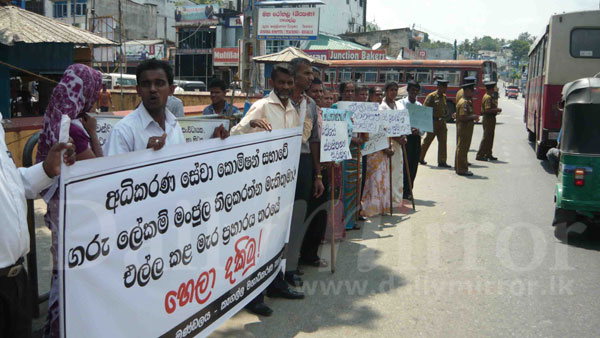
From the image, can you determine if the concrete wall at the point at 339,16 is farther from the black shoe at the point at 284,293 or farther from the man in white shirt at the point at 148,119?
the man in white shirt at the point at 148,119

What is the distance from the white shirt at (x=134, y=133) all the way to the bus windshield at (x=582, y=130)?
4.67m

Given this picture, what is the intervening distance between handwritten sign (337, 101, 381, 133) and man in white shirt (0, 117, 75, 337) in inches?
184

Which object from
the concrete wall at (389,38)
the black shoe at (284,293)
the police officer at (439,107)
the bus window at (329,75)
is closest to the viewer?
the black shoe at (284,293)

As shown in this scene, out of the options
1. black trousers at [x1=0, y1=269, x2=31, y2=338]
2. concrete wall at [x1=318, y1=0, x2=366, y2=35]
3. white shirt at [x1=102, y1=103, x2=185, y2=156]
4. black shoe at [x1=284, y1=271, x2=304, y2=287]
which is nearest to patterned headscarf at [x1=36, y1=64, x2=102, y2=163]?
white shirt at [x1=102, y1=103, x2=185, y2=156]

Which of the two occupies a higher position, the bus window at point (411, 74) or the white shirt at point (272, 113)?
the bus window at point (411, 74)

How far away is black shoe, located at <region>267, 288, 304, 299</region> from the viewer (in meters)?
4.51

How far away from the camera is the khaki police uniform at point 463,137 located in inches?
436

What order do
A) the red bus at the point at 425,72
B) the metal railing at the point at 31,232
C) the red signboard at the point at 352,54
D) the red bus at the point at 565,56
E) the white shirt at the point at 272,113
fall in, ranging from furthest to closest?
the red signboard at the point at 352,54
the red bus at the point at 425,72
the red bus at the point at 565,56
the white shirt at the point at 272,113
the metal railing at the point at 31,232

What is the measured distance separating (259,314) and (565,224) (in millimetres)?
4488

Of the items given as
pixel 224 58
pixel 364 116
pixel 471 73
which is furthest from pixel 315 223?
pixel 224 58

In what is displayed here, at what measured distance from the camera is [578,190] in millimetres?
5891

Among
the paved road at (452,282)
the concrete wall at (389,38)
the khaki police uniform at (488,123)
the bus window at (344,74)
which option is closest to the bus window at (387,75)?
the bus window at (344,74)

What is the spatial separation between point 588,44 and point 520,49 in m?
164

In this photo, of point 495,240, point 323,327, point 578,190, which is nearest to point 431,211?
point 495,240
